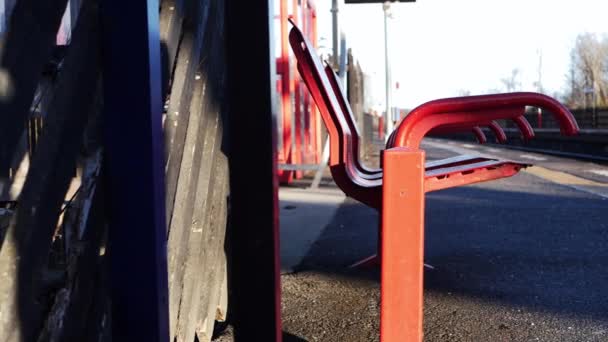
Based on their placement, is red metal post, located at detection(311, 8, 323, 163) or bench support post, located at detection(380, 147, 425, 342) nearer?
bench support post, located at detection(380, 147, 425, 342)

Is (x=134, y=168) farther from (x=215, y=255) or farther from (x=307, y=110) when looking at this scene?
(x=307, y=110)

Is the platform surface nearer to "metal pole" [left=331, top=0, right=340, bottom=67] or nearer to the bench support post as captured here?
the bench support post

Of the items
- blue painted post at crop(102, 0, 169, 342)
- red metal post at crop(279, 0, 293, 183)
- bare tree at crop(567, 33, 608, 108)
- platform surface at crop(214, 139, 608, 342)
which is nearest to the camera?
blue painted post at crop(102, 0, 169, 342)

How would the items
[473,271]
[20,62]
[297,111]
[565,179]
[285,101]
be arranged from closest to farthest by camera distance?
[20,62], [473,271], [285,101], [297,111], [565,179]

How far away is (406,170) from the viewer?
198 centimetres

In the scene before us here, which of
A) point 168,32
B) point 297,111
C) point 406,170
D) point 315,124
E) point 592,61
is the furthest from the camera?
point 592,61

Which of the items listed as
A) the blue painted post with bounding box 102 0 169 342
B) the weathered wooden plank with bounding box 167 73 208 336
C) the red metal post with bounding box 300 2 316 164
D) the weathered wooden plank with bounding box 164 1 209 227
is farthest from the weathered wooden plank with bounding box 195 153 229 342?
the red metal post with bounding box 300 2 316 164

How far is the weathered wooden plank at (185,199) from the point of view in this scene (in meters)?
1.75

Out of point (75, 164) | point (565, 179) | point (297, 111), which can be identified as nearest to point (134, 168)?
point (75, 164)

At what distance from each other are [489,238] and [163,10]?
3.99 metres

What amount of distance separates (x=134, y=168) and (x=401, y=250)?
94 cm

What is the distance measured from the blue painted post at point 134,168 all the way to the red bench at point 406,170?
2.68ft

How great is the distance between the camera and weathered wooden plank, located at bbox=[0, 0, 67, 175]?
1074 millimetres

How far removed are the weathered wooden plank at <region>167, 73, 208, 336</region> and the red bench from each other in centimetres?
51
